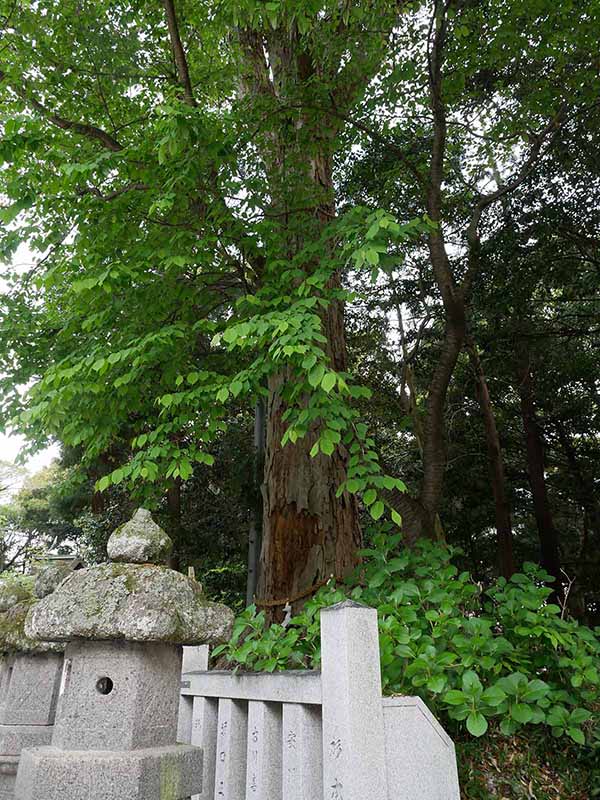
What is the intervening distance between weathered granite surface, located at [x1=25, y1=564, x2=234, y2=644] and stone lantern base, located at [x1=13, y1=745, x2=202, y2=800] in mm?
359

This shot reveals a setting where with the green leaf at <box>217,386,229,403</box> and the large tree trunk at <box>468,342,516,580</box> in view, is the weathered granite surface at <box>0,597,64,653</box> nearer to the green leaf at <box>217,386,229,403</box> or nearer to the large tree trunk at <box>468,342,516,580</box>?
the green leaf at <box>217,386,229,403</box>

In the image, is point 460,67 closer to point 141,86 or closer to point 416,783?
point 141,86

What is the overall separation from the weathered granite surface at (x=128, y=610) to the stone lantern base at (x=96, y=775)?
1.18 feet

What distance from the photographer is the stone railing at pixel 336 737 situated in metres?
1.91

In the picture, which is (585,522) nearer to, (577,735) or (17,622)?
(577,735)

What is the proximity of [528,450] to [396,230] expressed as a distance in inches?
329

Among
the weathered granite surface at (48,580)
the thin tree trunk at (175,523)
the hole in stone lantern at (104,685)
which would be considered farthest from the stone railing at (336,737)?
the thin tree trunk at (175,523)

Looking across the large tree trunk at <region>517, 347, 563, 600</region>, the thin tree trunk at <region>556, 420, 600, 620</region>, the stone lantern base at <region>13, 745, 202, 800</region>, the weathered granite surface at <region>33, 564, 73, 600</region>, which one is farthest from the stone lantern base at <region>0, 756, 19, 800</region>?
the thin tree trunk at <region>556, 420, 600, 620</region>

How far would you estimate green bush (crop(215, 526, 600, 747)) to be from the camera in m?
2.48

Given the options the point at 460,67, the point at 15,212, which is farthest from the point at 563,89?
the point at 15,212

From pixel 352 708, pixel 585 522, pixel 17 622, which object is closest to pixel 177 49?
pixel 17 622

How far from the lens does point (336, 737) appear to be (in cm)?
192

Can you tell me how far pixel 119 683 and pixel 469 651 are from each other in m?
1.61

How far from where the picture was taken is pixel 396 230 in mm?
3203
